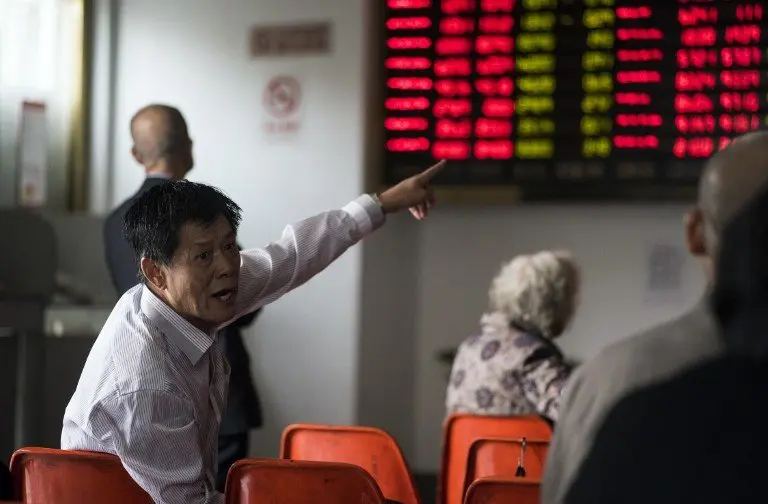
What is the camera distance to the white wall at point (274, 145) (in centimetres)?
461

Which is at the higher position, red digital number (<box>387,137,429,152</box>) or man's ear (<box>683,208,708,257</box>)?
red digital number (<box>387,137,429,152</box>)

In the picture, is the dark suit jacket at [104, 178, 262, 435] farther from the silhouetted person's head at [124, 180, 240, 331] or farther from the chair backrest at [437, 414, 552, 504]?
the silhouetted person's head at [124, 180, 240, 331]

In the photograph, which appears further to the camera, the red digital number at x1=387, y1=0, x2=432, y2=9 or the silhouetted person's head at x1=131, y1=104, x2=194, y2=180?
the red digital number at x1=387, y1=0, x2=432, y2=9

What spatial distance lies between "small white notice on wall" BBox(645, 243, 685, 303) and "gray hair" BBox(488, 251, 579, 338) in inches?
60.6

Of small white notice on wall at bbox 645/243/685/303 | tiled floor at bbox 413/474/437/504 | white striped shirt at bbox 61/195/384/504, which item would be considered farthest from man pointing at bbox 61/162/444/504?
small white notice on wall at bbox 645/243/685/303

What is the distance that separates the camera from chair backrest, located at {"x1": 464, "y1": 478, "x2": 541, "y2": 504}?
72.5 inches

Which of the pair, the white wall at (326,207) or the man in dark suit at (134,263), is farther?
the white wall at (326,207)

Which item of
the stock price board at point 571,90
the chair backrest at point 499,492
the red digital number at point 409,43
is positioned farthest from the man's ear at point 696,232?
the red digital number at point 409,43

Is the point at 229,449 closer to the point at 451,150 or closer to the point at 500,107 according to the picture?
the point at 451,150

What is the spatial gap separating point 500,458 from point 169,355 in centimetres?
96

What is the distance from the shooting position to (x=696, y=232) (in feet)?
4.12

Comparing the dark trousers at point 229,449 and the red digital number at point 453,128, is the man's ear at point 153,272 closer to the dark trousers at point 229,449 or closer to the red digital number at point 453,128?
the dark trousers at point 229,449

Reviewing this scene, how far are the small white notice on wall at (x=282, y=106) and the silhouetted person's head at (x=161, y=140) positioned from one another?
5.25 ft

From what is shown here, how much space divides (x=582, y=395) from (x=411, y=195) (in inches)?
54.2
